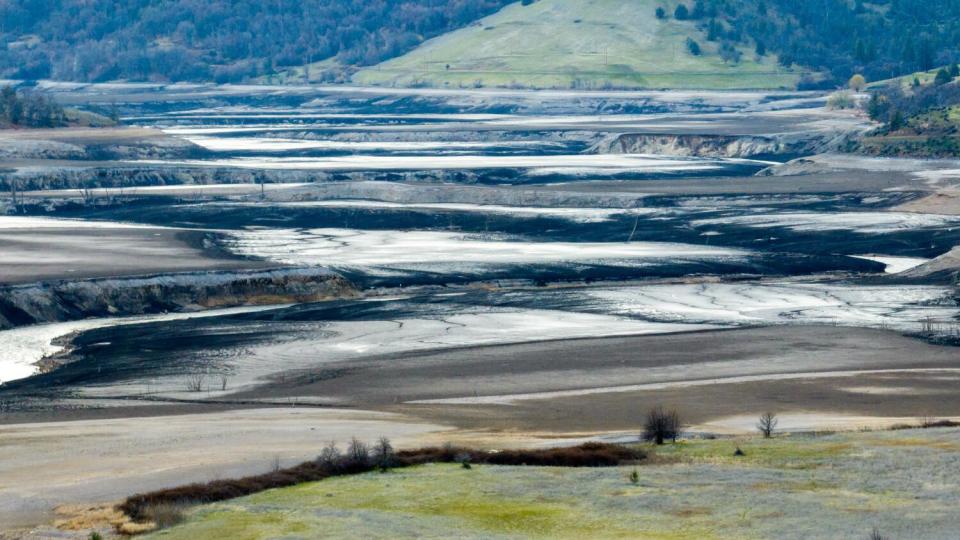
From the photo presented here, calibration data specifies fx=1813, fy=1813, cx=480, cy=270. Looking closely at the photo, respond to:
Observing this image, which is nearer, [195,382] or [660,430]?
[660,430]

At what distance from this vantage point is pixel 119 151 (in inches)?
5340

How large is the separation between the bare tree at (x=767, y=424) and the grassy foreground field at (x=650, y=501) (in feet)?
8.11

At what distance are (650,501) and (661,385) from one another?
17.9 m

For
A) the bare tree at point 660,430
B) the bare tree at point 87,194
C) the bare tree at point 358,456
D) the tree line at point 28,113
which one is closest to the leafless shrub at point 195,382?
the bare tree at point 358,456

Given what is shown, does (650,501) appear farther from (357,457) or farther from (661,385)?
(661,385)

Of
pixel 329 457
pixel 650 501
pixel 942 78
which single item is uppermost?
pixel 650 501

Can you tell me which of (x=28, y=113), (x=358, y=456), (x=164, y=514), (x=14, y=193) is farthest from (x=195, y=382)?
(x=28, y=113)

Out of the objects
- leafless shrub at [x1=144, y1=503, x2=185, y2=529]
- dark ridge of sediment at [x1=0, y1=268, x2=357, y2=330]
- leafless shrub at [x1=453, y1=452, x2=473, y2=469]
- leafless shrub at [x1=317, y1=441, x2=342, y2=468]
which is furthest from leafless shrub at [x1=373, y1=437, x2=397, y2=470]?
dark ridge of sediment at [x1=0, y1=268, x2=357, y2=330]

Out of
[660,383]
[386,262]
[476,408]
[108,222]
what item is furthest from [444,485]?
[108,222]

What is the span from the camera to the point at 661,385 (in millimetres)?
49219

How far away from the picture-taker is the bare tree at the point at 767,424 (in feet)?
129

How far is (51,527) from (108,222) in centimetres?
6392

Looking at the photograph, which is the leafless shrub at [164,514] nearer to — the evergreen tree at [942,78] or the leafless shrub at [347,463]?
the leafless shrub at [347,463]

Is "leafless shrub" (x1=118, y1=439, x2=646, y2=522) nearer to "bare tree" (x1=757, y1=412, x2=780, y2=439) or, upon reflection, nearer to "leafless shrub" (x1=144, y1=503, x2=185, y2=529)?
"leafless shrub" (x1=144, y1=503, x2=185, y2=529)
